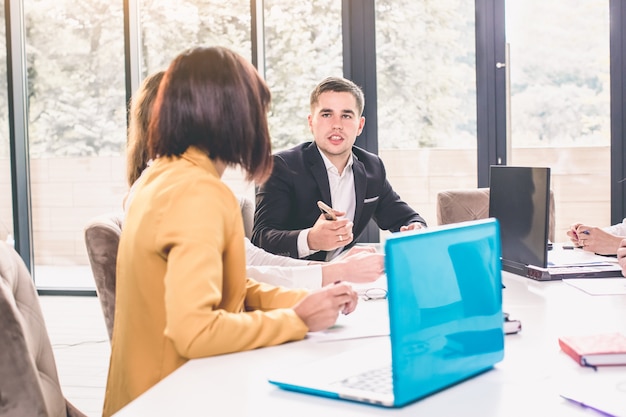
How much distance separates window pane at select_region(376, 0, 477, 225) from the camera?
4.81m

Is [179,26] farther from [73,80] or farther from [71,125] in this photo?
[71,125]

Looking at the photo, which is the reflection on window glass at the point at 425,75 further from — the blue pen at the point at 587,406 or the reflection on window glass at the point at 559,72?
the blue pen at the point at 587,406

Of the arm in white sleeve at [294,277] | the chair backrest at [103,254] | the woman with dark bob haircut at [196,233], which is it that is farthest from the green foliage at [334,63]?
the woman with dark bob haircut at [196,233]

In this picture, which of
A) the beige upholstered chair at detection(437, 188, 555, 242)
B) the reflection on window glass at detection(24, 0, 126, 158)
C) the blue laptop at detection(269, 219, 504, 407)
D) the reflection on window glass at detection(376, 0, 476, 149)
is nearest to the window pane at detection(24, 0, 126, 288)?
the reflection on window glass at detection(24, 0, 126, 158)

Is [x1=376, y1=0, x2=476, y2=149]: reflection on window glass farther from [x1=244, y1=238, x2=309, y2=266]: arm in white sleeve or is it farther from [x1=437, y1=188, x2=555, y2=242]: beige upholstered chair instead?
[x1=244, y1=238, x2=309, y2=266]: arm in white sleeve

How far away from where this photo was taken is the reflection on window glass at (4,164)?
5.60 meters

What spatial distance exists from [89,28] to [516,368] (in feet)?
16.6

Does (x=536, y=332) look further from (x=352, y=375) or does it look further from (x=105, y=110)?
(x=105, y=110)

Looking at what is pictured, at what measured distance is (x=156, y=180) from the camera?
1399 mm

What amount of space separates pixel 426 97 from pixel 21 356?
393 cm

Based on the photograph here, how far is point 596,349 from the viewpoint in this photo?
1.30 metres

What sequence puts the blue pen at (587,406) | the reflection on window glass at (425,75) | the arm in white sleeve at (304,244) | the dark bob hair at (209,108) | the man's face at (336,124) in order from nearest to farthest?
1. the blue pen at (587,406)
2. the dark bob hair at (209,108)
3. the arm in white sleeve at (304,244)
4. the man's face at (336,124)
5. the reflection on window glass at (425,75)

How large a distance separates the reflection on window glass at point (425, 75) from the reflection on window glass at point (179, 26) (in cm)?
110

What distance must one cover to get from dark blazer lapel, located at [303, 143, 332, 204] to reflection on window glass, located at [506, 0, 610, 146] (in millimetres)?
2121
